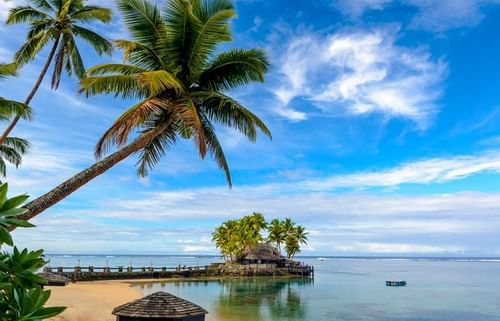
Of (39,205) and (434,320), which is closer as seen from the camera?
(39,205)

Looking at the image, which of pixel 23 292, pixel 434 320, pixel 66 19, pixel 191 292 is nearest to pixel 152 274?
pixel 191 292

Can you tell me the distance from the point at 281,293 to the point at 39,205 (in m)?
37.9

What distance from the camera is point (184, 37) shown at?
33.5 ft

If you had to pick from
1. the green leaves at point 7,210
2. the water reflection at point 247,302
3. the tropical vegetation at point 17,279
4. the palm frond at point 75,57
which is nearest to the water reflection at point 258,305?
the water reflection at point 247,302

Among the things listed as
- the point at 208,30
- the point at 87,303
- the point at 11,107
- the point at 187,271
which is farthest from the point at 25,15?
the point at 187,271

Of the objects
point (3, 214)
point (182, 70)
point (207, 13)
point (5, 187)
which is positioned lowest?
point (3, 214)

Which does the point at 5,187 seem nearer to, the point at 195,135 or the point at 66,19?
the point at 195,135

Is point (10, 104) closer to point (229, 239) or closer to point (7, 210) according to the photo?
→ point (7, 210)

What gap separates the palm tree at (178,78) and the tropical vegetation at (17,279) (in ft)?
19.5

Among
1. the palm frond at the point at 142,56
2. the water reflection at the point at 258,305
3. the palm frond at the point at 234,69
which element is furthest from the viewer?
the water reflection at the point at 258,305

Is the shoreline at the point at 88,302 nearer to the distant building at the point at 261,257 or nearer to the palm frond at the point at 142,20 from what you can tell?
the palm frond at the point at 142,20

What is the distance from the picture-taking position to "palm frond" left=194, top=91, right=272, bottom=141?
10.3 meters

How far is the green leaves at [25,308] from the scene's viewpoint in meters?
2.92

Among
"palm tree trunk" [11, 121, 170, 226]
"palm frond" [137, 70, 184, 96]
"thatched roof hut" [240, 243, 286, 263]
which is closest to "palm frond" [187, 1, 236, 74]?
"palm frond" [137, 70, 184, 96]
